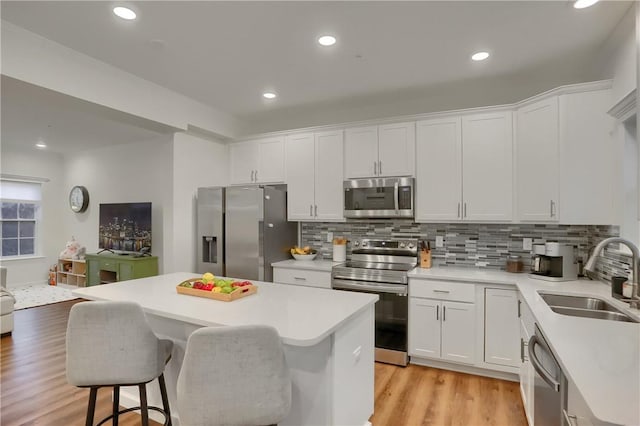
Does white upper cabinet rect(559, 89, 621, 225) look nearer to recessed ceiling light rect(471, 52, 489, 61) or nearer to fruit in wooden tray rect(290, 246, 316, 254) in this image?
recessed ceiling light rect(471, 52, 489, 61)

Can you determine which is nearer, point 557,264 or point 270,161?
point 557,264

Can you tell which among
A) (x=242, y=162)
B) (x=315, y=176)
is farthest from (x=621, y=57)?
(x=242, y=162)

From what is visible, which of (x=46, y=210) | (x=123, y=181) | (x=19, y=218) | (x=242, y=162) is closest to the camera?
(x=242, y=162)

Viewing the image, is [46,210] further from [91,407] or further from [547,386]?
[547,386]

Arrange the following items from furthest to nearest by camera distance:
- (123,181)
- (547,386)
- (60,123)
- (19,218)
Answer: (19,218)
(123,181)
(60,123)
(547,386)

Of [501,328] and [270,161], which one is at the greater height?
[270,161]

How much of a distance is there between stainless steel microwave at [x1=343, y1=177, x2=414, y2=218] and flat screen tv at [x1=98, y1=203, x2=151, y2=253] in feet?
10.3

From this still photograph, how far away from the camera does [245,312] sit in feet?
5.84

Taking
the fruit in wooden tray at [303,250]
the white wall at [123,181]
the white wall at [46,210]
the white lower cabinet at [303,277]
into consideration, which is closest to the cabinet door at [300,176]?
the fruit in wooden tray at [303,250]

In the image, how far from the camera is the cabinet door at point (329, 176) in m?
3.80

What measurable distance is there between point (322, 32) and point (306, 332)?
211cm

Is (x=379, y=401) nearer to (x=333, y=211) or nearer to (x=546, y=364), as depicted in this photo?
(x=546, y=364)

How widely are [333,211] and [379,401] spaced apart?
197cm

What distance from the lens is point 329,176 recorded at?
12.7 ft
